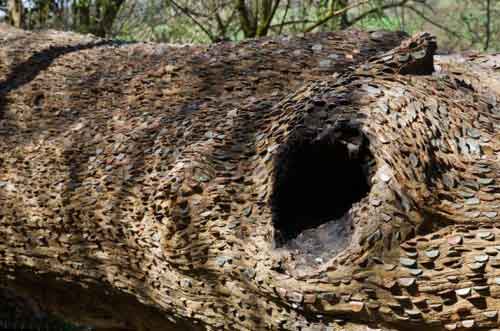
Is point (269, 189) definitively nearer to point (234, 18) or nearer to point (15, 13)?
point (15, 13)

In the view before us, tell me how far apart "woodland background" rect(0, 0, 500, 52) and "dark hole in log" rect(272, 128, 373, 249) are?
179 inches

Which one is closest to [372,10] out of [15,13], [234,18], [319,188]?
[234,18]

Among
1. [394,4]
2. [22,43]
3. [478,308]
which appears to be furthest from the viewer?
[394,4]

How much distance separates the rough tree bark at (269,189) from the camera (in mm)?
1558

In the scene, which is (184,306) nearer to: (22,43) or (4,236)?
(4,236)

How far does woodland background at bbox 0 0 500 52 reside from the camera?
6.79 m

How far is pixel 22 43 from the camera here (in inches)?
140

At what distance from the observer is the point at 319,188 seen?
1.84m

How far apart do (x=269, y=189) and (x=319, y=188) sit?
0.45 feet

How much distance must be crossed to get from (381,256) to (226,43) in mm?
1312

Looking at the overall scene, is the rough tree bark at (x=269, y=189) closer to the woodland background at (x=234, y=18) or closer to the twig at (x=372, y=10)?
the woodland background at (x=234, y=18)

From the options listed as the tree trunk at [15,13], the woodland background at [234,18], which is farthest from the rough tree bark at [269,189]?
the tree trunk at [15,13]

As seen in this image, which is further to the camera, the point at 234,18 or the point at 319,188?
the point at 234,18

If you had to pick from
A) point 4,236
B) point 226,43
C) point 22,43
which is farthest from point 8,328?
point 226,43
